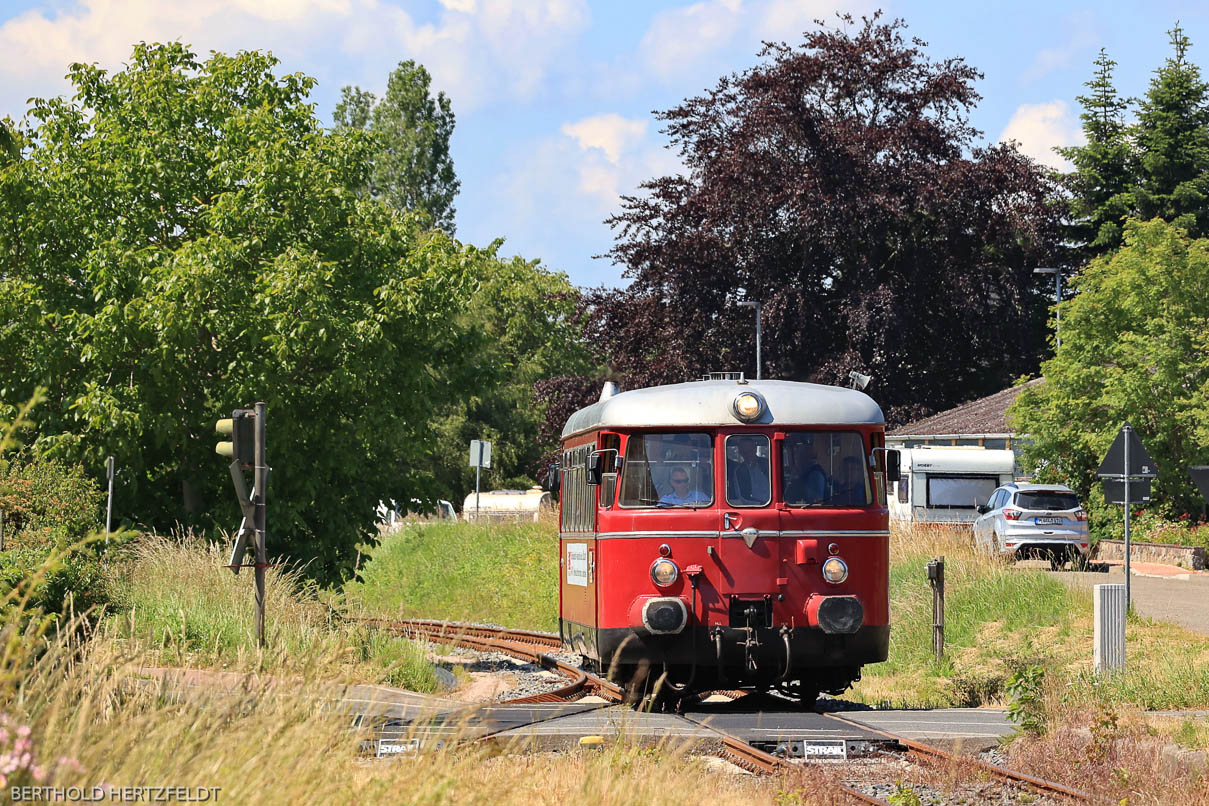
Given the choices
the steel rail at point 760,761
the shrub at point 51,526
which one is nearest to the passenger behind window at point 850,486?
the steel rail at point 760,761

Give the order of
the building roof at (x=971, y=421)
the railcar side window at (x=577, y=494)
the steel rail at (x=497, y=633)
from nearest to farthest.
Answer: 1. the railcar side window at (x=577, y=494)
2. the steel rail at (x=497, y=633)
3. the building roof at (x=971, y=421)

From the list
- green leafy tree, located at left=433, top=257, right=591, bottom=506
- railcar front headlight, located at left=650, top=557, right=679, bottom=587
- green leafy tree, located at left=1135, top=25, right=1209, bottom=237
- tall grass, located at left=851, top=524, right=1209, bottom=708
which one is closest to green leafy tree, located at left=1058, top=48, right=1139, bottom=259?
green leafy tree, located at left=1135, top=25, right=1209, bottom=237

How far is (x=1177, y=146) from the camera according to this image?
57.8 m

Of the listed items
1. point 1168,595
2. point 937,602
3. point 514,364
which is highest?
point 514,364

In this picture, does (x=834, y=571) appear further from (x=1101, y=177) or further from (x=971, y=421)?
(x=1101, y=177)

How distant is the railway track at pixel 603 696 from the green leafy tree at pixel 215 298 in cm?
292

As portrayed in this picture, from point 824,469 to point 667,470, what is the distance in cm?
147

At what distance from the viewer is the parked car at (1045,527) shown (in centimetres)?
3256

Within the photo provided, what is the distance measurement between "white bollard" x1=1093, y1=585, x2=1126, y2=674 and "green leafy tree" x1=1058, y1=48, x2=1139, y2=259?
43783mm

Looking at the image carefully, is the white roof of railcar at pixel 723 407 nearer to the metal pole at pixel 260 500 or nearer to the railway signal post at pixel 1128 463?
the metal pole at pixel 260 500

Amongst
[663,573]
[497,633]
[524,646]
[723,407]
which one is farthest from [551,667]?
[723,407]

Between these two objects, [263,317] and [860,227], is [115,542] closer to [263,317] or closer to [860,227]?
[263,317]

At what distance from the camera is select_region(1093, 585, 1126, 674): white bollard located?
1617cm

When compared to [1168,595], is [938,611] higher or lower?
higher
